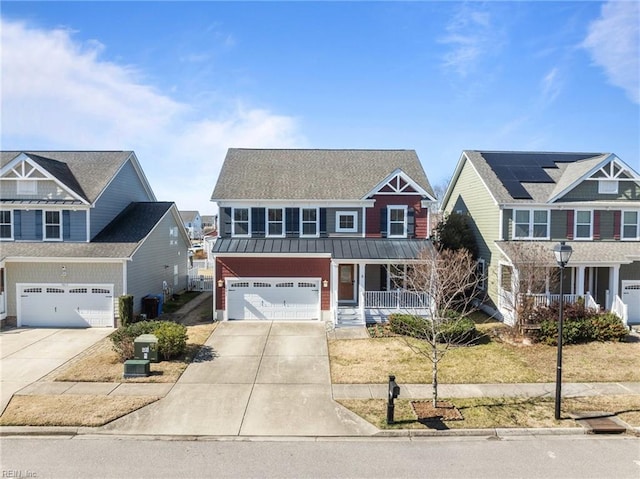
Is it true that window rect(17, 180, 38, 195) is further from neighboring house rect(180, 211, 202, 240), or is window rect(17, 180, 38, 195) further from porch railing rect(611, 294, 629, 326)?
neighboring house rect(180, 211, 202, 240)

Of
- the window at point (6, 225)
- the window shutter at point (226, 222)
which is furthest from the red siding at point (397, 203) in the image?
the window at point (6, 225)

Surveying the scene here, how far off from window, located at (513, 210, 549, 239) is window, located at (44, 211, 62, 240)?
77.9ft

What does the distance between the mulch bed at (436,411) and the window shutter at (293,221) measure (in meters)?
12.2

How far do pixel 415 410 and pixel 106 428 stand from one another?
7802 millimetres

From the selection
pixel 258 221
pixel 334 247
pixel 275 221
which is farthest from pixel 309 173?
pixel 334 247

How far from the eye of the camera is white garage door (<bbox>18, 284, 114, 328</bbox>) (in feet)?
61.8

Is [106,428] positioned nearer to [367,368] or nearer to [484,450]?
[367,368]

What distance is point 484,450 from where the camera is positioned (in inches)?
346

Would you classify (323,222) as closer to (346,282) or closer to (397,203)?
(346,282)

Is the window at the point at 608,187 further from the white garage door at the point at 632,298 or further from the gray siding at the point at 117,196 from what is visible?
the gray siding at the point at 117,196

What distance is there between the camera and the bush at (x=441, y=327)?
1572 centimetres

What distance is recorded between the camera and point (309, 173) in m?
23.1

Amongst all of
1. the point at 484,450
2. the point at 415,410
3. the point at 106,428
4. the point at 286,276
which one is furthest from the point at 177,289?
the point at 484,450

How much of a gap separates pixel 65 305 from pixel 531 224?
23.9m
